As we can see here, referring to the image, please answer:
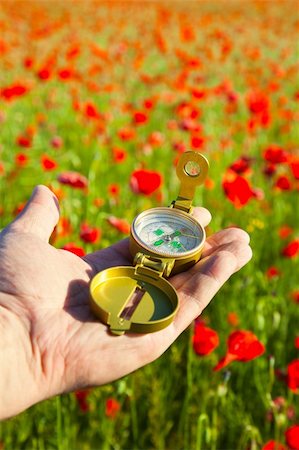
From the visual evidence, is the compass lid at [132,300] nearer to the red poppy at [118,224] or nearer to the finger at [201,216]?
the finger at [201,216]

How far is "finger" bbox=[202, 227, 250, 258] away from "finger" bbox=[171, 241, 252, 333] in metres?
0.10

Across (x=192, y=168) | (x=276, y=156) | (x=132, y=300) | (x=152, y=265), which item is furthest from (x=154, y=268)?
(x=276, y=156)

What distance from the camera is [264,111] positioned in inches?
154

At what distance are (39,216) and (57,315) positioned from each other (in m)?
0.42

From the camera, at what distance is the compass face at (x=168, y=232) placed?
1.98m

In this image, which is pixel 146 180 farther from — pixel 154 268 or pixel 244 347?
pixel 244 347

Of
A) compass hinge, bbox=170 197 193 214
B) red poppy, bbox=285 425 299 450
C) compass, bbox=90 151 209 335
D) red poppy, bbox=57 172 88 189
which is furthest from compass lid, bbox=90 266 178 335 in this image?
red poppy, bbox=57 172 88 189

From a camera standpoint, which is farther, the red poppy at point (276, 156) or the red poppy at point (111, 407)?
the red poppy at point (276, 156)

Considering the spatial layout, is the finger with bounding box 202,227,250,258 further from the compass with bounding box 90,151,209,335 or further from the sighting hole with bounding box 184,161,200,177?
the sighting hole with bounding box 184,161,200,177

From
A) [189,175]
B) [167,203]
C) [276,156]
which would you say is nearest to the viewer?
[189,175]

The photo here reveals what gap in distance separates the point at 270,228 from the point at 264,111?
970 mm

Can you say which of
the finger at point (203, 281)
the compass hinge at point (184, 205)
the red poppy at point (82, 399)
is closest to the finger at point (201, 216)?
the compass hinge at point (184, 205)

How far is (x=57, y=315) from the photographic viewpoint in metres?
1.68

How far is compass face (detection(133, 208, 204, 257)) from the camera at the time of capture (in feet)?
6.51
